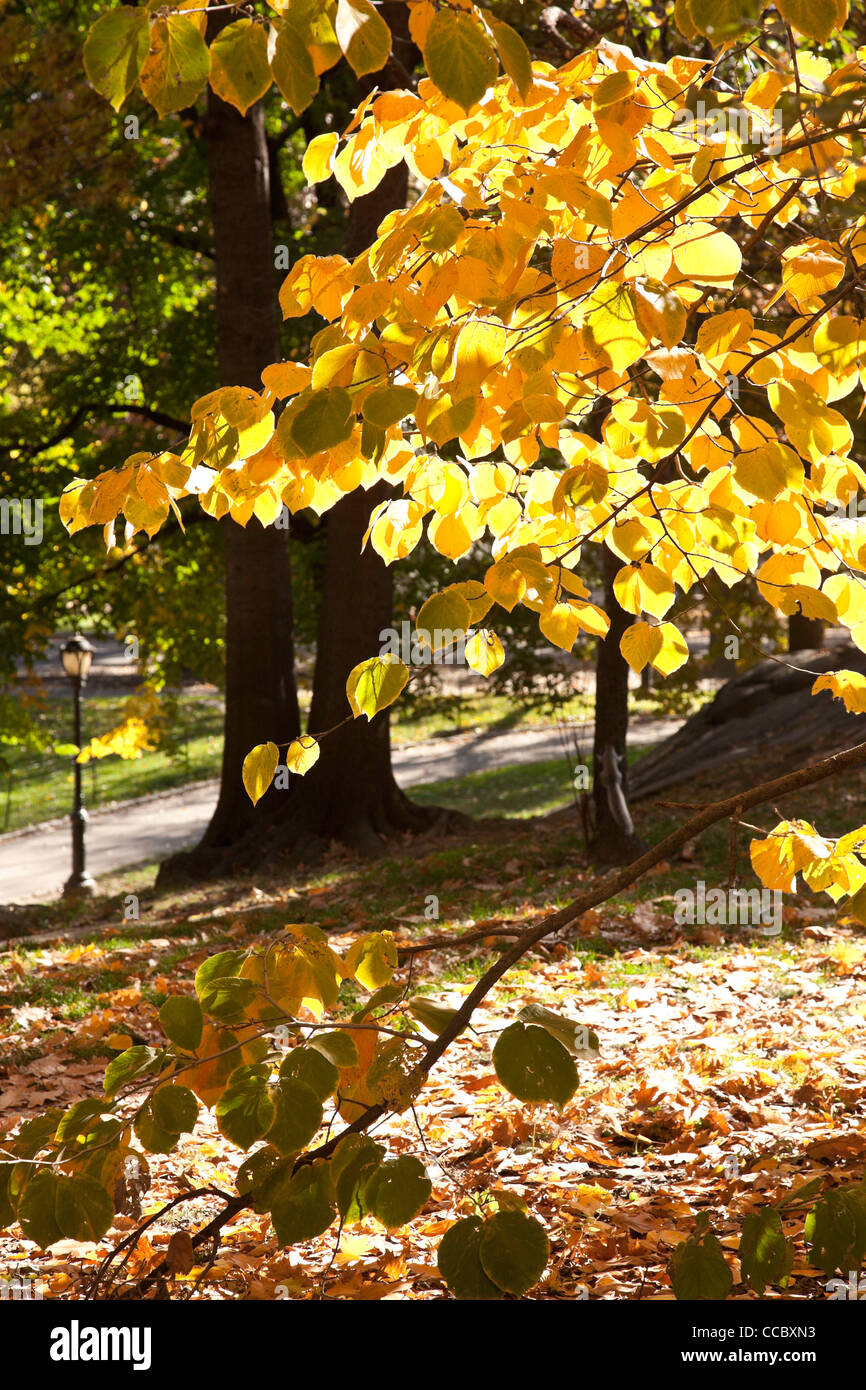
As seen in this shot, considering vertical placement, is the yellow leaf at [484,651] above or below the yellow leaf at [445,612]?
below

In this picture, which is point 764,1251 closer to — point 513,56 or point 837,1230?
point 837,1230

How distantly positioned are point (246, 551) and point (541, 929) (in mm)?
9207

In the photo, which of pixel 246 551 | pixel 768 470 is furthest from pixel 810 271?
pixel 246 551

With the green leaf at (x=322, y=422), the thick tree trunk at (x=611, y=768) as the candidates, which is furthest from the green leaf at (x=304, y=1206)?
the thick tree trunk at (x=611, y=768)

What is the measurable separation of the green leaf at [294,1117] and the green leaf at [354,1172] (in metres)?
0.12

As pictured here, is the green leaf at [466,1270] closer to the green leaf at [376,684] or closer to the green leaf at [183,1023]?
the green leaf at [183,1023]

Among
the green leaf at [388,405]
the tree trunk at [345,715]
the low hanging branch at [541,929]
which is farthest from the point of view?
the tree trunk at [345,715]

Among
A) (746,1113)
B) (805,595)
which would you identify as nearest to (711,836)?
(746,1113)

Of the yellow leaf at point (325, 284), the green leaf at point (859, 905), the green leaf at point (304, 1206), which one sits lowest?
the green leaf at point (304, 1206)

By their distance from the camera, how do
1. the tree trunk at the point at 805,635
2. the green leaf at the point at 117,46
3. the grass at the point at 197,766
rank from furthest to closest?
the grass at the point at 197,766 < the tree trunk at the point at 805,635 < the green leaf at the point at 117,46

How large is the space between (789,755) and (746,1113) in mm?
7706

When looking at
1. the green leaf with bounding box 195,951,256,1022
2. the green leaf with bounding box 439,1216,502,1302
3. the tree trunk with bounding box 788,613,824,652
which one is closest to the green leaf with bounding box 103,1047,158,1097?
the green leaf with bounding box 195,951,256,1022

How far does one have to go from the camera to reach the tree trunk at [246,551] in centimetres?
1061

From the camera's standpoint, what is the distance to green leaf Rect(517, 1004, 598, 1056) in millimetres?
1745
